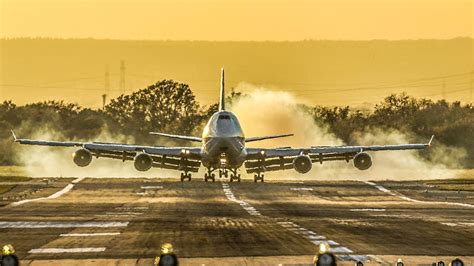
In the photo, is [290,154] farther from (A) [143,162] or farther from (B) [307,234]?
(B) [307,234]

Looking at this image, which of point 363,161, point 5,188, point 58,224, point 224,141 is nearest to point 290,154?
point 363,161

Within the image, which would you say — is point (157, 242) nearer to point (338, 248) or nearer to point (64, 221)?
point (338, 248)

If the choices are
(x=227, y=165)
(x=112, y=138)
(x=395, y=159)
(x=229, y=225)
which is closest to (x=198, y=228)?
(x=229, y=225)

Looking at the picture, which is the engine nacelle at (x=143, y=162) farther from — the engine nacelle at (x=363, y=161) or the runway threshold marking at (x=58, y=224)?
the runway threshold marking at (x=58, y=224)

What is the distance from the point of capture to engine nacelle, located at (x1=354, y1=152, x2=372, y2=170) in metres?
100

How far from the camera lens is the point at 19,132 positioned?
187m

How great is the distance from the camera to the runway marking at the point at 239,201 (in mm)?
59662

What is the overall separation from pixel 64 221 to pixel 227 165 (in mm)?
44667

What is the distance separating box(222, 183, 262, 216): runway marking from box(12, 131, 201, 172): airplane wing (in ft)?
11.0

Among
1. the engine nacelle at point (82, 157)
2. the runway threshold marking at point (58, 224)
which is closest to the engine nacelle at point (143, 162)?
the engine nacelle at point (82, 157)

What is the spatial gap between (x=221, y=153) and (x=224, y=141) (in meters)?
1.47

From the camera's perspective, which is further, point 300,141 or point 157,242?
point 300,141

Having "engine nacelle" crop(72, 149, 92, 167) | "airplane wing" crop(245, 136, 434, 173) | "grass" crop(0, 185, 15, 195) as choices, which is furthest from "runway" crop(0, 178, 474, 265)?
"airplane wing" crop(245, 136, 434, 173)

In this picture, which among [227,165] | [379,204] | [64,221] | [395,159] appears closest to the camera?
[64,221]
